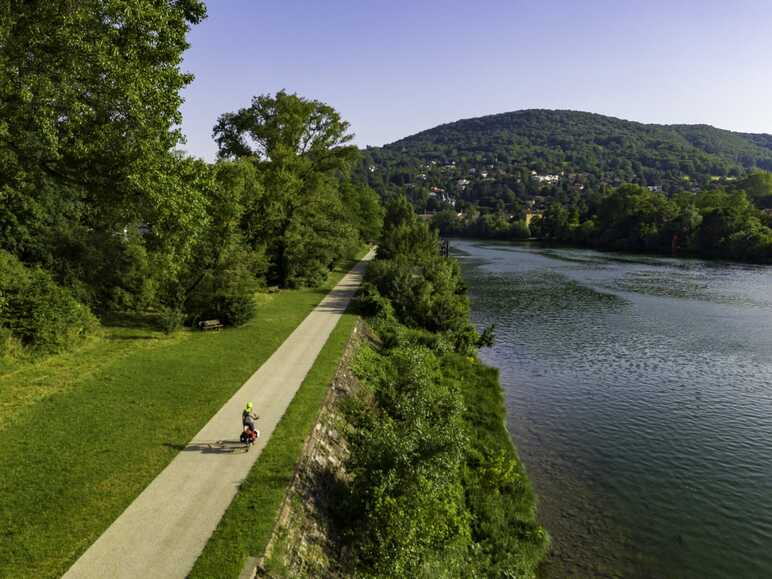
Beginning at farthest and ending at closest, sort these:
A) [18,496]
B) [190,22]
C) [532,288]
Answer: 1. [532,288]
2. [190,22]
3. [18,496]

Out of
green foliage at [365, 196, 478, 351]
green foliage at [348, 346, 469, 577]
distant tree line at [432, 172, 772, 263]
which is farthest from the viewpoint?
distant tree line at [432, 172, 772, 263]

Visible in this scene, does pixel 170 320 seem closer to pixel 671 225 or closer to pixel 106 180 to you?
pixel 106 180

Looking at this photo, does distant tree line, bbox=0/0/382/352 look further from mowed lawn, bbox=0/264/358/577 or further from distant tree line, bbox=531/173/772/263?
distant tree line, bbox=531/173/772/263

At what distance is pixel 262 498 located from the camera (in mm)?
11938

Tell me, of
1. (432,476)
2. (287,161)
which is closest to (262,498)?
(432,476)

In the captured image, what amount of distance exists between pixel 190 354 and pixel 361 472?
477 inches

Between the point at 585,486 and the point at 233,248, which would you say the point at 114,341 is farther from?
the point at 585,486

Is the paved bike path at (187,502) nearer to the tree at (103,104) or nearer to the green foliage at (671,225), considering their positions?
the tree at (103,104)

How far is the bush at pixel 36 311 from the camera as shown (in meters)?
19.7

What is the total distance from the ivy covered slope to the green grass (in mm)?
1708

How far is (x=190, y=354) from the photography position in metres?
22.6

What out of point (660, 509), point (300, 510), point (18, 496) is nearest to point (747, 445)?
point (660, 509)

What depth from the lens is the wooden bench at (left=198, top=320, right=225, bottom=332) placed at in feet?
89.4

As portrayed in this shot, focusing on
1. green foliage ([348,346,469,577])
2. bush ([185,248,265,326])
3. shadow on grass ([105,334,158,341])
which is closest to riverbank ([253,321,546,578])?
green foliage ([348,346,469,577])
